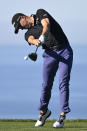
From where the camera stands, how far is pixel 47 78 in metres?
11.3

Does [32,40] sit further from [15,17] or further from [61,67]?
[61,67]

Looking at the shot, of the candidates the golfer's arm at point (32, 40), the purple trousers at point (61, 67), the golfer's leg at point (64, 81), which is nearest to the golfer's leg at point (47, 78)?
the purple trousers at point (61, 67)

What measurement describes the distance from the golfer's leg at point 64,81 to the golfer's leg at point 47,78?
13 centimetres

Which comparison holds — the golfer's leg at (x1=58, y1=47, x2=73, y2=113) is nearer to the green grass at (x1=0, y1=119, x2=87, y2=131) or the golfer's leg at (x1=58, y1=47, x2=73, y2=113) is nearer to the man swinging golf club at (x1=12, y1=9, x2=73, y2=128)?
the man swinging golf club at (x1=12, y1=9, x2=73, y2=128)

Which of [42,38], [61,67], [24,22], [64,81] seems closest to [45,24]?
[42,38]

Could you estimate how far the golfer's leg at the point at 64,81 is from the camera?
436 inches

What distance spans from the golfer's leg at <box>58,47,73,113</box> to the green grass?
0.42 metres

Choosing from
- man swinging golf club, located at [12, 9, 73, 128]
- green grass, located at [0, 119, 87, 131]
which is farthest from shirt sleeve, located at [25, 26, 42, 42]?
green grass, located at [0, 119, 87, 131]

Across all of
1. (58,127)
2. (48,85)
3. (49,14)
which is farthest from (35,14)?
(58,127)

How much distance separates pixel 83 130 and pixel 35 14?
2.18 metres

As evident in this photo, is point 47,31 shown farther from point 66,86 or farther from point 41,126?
point 41,126

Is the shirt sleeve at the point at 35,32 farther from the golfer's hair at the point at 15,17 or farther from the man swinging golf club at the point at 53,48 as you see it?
the golfer's hair at the point at 15,17

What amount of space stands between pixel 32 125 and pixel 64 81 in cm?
121

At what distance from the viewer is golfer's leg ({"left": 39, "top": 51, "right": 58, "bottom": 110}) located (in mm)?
11125
